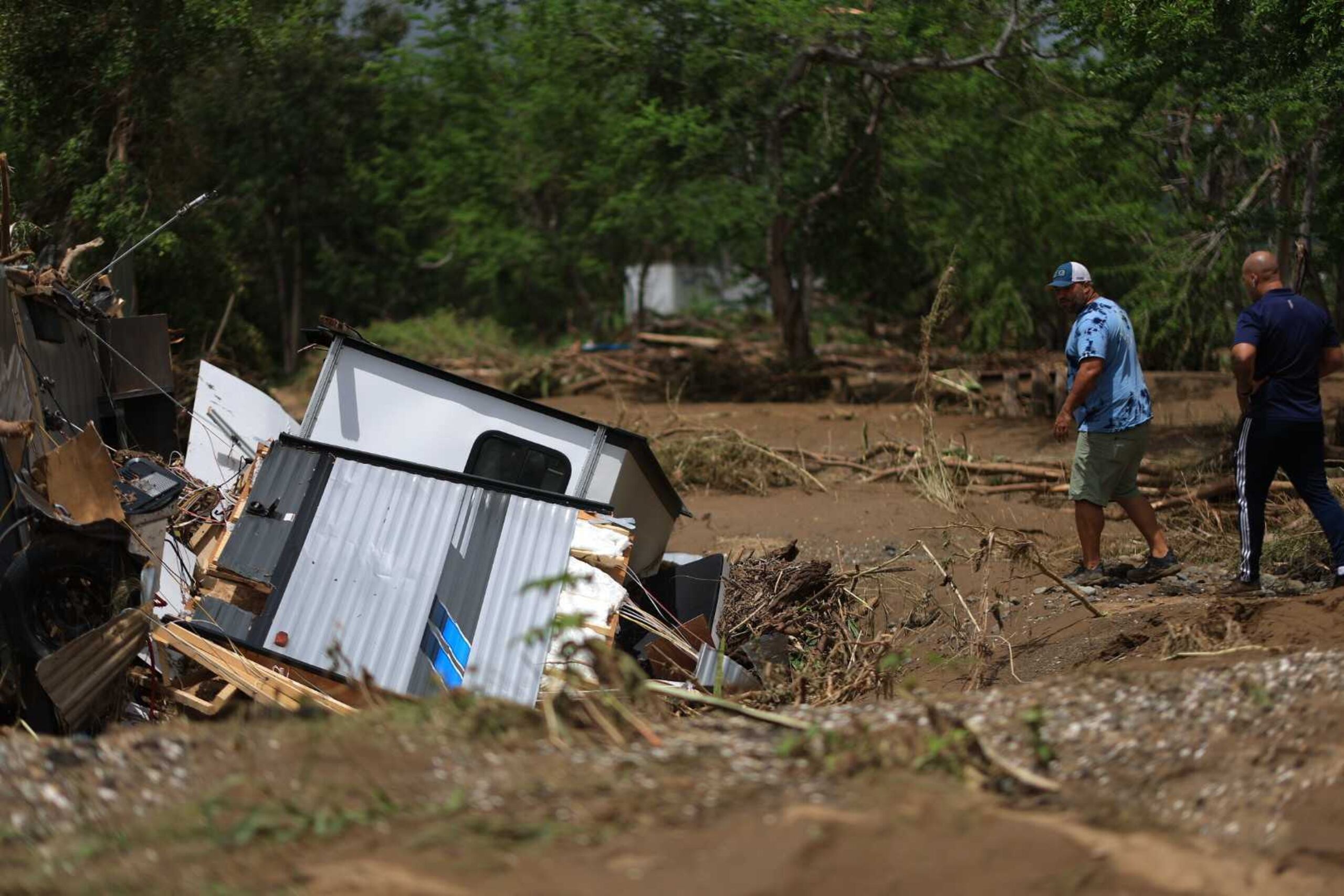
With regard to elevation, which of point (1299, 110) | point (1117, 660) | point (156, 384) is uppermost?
point (1299, 110)

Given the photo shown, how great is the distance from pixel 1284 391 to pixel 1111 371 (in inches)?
40.9

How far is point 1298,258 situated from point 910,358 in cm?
1160

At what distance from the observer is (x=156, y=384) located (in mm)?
8336

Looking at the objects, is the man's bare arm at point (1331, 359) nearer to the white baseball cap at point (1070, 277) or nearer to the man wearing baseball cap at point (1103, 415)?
the man wearing baseball cap at point (1103, 415)

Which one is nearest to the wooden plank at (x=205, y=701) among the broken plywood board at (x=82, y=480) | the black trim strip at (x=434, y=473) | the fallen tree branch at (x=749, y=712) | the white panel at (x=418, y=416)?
the broken plywood board at (x=82, y=480)

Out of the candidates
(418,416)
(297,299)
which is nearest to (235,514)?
(418,416)

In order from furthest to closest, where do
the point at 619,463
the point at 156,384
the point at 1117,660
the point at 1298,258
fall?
the point at 1298,258 → the point at 156,384 → the point at 619,463 → the point at 1117,660

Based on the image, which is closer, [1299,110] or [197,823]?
[197,823]

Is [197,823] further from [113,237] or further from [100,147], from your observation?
[100,147]

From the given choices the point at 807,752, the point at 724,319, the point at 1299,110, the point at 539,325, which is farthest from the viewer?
the point at 539,325

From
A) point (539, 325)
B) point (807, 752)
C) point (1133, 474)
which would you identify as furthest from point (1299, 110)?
point (539, 325)

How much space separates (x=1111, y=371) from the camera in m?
7.29

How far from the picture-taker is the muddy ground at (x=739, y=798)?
3.14m

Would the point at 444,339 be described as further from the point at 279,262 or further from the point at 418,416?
the point at 418,416
